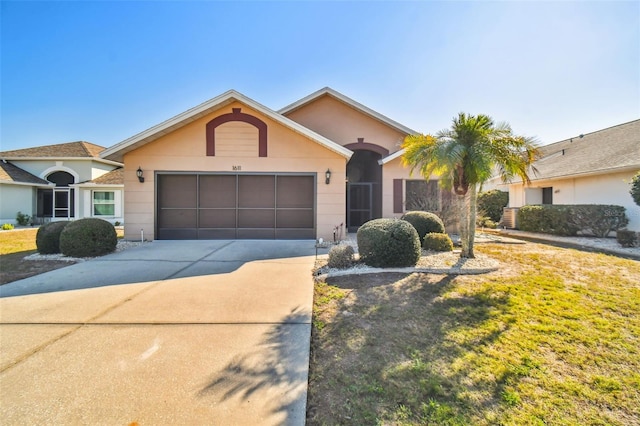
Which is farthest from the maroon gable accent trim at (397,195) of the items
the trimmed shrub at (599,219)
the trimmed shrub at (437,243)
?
the trimmed shrub at (599,219)

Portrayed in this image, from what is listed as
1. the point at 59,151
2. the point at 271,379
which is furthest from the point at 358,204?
the point at 59,151

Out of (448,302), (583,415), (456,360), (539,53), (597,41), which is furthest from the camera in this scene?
(539,53)

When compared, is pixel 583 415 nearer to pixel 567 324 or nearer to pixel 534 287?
pixel 567 324

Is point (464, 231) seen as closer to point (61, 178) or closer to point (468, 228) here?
point (468, 228)

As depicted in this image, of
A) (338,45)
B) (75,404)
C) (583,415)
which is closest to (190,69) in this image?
(338,45)

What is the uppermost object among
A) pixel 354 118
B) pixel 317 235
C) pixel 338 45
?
pixel 338 45

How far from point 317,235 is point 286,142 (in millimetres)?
4083

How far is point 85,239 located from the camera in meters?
8.00

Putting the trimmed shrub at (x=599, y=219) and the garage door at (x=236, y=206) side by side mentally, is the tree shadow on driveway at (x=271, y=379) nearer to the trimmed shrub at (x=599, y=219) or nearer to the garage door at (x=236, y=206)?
the garage door at (x=236, y=206)

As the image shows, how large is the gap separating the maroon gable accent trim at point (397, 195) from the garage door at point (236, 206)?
4320 mm

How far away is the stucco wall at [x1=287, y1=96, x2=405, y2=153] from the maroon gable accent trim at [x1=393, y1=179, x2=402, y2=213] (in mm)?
2290

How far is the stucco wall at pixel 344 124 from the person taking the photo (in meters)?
14.5

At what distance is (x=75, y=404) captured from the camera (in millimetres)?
2365

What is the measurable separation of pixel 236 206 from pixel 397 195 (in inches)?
298
